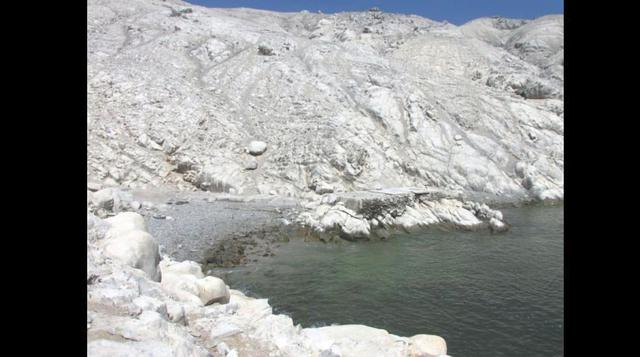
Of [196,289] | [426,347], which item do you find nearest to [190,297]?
[196,289]

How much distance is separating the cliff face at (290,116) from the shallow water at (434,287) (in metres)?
12.4

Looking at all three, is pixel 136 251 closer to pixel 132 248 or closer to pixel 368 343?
pixel 132 248

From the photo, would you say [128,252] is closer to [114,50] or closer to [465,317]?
[465,317]

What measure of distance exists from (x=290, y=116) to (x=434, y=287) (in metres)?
27.6

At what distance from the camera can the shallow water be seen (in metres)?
13.4

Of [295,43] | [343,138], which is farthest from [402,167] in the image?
[295,43]

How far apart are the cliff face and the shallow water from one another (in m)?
12.4

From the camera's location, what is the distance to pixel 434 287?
1734cm

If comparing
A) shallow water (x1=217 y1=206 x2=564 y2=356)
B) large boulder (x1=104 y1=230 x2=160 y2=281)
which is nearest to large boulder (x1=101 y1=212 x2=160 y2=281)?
large boulder (x1=104 y1=230 x2=160 y2=281)

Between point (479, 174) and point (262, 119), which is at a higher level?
point (262, 119)

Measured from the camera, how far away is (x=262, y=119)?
4131cm

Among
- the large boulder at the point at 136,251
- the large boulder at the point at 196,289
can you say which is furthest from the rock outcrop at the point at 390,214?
the large boulder at the point at 136,251

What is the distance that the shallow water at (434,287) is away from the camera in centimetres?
1341

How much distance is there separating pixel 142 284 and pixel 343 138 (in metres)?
30.9
